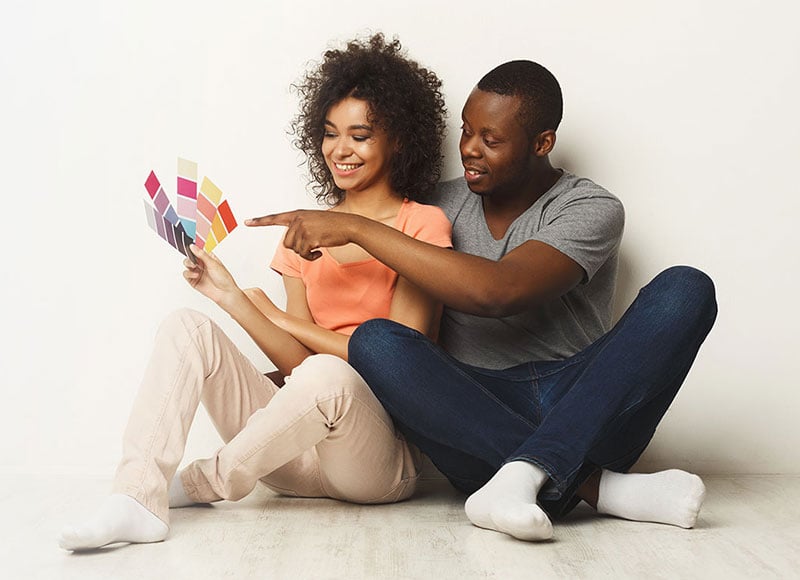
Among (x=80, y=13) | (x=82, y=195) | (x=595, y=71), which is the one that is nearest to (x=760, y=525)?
(x=595, y=71)

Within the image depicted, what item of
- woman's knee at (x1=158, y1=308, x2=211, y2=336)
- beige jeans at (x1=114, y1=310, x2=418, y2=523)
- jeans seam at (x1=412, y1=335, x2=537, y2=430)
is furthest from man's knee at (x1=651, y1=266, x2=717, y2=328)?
woman's knee at (x1=158, y1=308, x2=211, y2=336)

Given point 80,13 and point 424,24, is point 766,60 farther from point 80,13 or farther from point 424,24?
point 80,13

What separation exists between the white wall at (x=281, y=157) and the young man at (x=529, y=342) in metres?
0.29

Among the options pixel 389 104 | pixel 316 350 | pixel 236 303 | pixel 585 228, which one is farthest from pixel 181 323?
pixel 585 228

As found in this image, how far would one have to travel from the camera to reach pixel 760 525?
6.19ft

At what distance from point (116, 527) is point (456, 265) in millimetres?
728

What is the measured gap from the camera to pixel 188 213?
211cm

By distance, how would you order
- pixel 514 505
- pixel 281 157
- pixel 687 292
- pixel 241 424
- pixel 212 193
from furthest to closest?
pixel 281 157 → pixel 212 193 → pixel 241 424 → pixel 687 292 → pixel 514 505

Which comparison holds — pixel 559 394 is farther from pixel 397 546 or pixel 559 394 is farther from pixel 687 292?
pixel 397 546

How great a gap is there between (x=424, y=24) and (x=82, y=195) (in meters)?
0.89

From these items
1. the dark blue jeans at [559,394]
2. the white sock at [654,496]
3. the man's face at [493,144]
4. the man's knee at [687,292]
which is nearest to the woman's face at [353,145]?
the man's face at [493,144]

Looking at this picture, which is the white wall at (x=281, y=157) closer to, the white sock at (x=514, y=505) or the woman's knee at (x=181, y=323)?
the woman's knee at (x=181, y=323)

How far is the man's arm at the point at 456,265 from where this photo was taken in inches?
75.2

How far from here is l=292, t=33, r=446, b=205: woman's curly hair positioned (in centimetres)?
224
